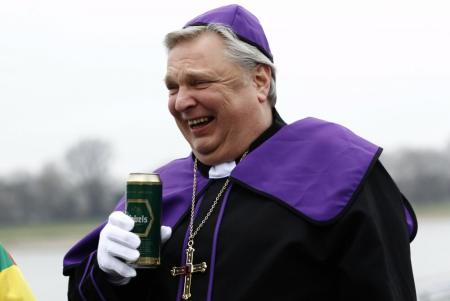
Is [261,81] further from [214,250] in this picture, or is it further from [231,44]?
[214,250]

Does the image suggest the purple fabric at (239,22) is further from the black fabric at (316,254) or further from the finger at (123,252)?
the finger at (123,252)

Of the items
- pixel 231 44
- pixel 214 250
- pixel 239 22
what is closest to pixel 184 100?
pixel 231 44

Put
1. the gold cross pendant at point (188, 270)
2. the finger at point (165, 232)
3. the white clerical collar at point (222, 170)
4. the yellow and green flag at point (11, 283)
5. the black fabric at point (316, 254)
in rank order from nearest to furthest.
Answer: the black fabric at point (316, 254) → the gold cross pendant at point (188, 270) → the finger at point (165, 232) → the white clerical collar at point (222, 170) → the yellow and green flag at point (11, 283)

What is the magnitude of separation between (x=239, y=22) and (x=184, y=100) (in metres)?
0.44

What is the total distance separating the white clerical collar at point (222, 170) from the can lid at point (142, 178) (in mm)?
397

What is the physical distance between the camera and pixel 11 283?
4.13 metres

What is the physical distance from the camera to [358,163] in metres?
3.46

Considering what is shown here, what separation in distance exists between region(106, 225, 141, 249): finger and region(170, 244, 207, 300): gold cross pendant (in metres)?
0.29

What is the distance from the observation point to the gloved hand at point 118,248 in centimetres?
332

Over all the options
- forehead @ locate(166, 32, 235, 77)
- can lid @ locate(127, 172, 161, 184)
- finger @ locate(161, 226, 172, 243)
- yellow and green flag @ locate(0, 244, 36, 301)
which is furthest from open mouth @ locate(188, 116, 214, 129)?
yellow and green flag @ locate(0, 244, 36, 301)

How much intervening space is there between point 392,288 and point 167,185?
3.62 feet

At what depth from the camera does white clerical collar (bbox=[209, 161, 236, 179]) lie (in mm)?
3721

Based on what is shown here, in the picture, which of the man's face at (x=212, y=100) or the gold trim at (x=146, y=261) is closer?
the gold trim at (x=146, y=261)

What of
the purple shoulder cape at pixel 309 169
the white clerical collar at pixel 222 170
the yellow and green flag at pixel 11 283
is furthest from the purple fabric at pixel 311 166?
the yellow and green flag at pixel 11 283
